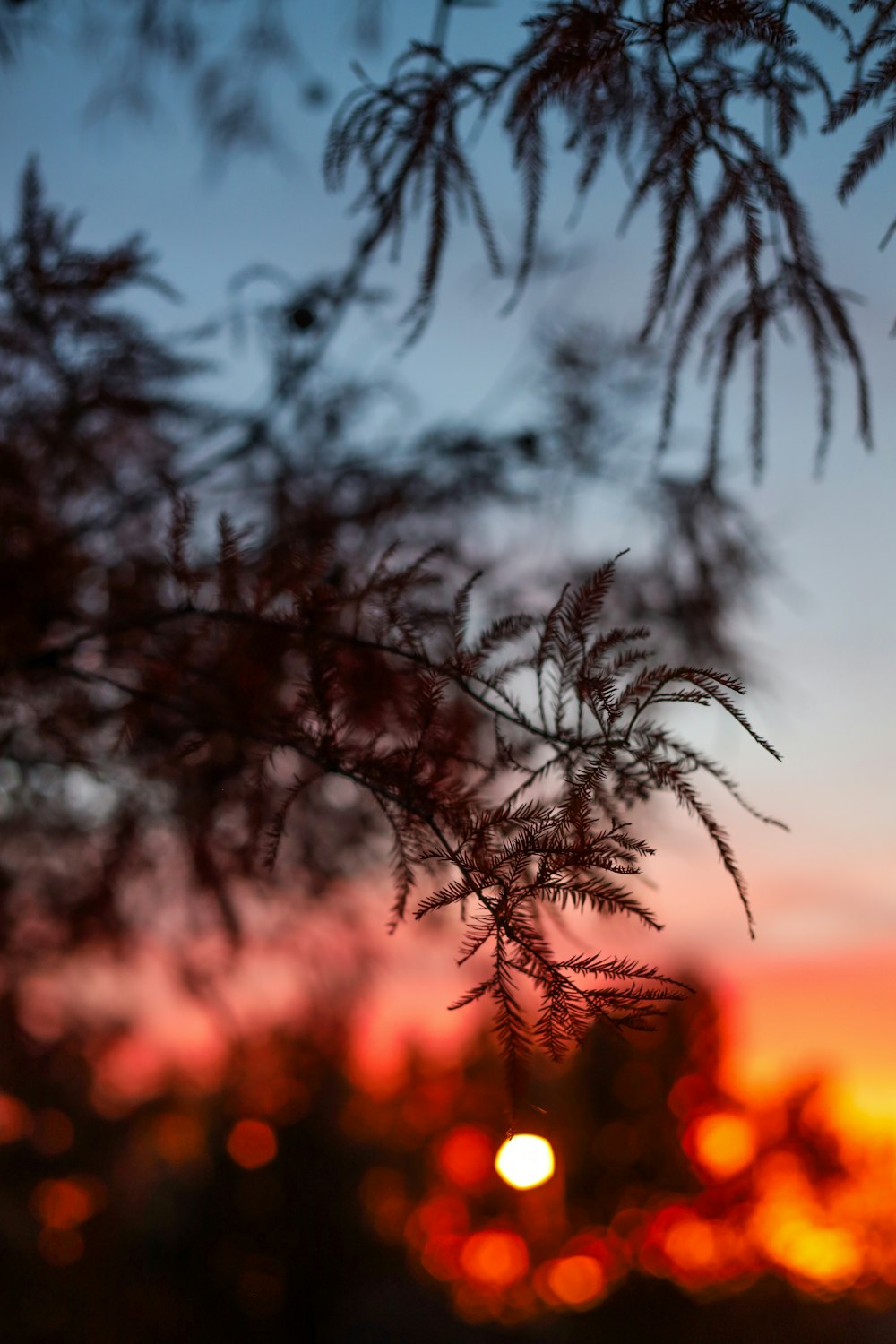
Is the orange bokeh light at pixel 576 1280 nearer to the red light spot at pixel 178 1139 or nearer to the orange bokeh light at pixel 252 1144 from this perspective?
the orange bokeh light at pixel 252 1144

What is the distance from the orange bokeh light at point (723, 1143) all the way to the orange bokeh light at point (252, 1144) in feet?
34.2

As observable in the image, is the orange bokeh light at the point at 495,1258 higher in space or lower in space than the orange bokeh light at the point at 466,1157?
lower

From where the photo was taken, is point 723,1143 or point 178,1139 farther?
point 178,1139

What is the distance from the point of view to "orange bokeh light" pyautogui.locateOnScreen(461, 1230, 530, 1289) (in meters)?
26.2

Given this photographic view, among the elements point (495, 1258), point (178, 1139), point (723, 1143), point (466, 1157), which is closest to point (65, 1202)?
point (178, 1139)

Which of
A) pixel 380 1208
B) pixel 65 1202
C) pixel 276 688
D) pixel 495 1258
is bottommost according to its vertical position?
pixel 276 688

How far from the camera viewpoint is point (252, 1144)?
26.0 metres

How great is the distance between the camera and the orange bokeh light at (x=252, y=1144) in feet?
84.7

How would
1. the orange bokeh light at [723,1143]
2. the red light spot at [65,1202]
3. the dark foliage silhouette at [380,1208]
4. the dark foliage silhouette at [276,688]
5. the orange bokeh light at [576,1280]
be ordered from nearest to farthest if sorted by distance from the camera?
the dark foliage silhouette at [276,688], the red light spot at [65,1202], the dark foliage silhouette at [380,1208], the orange bokeh light at [723,1143], the orange bokeh light at [576,1280]

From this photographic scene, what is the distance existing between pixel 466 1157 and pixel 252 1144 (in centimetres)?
573

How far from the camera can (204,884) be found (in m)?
2.48

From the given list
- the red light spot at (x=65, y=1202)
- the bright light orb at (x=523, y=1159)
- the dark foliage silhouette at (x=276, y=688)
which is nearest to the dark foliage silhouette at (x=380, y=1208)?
the red light spot at (x=65, y=1202)

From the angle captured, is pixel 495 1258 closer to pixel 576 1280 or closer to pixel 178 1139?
pixel 576 1280

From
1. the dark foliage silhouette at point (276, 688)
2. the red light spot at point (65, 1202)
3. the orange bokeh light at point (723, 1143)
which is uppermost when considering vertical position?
the orange bokeh light at point (723, 1143)
